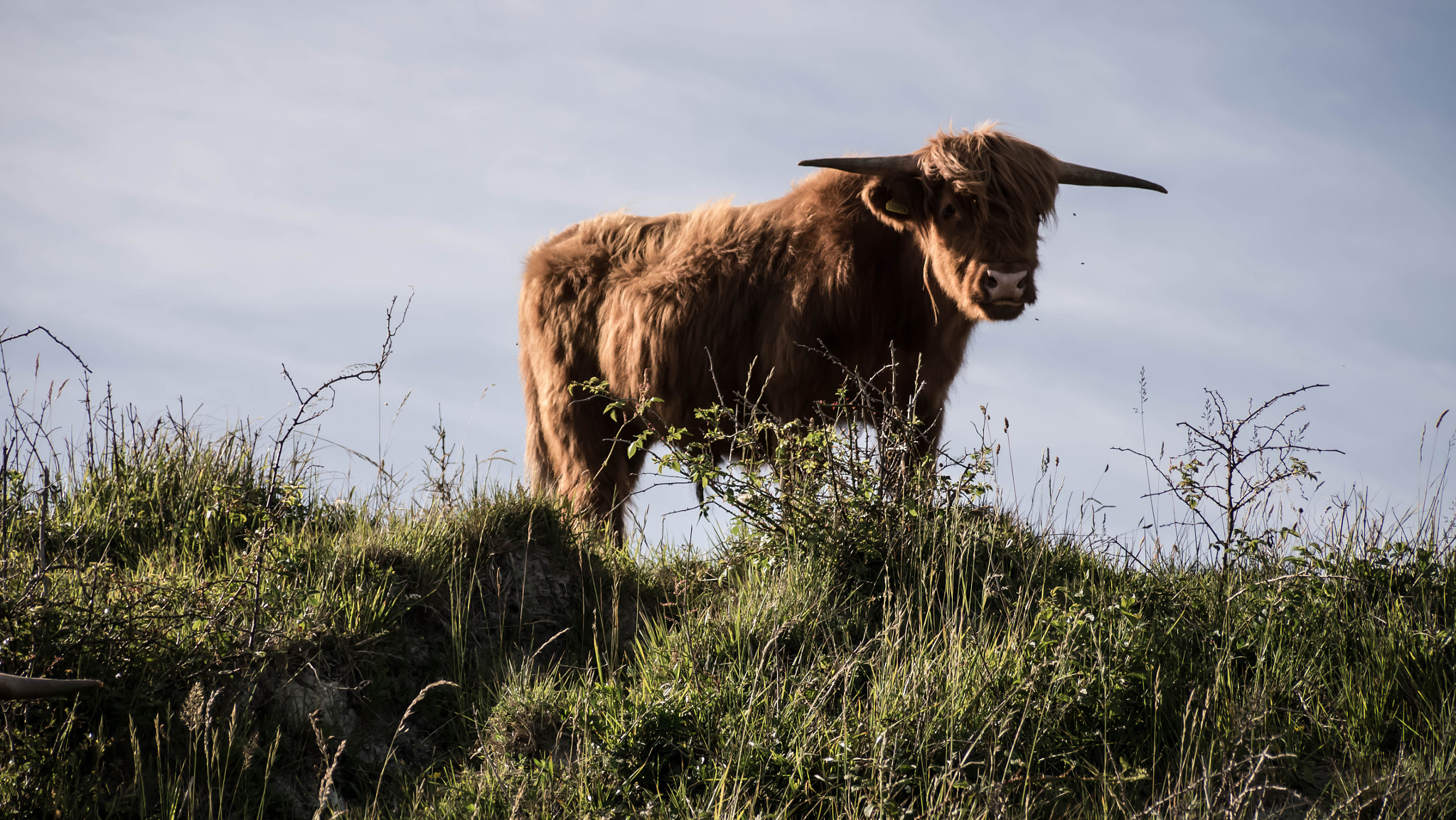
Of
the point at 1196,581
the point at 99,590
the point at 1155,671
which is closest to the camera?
the point at 1155,671

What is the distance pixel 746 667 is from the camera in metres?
3.55

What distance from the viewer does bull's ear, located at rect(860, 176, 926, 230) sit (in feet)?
18.1

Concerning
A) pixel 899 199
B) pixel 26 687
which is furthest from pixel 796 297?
pixel 26 687

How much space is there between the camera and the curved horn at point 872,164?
558 centimetres

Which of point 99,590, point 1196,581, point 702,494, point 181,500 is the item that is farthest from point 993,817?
point 181,500

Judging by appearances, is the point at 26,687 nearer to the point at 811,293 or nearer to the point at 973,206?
the point at 811,293

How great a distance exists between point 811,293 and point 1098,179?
1959mm

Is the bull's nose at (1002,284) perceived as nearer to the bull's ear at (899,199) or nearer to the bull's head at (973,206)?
the bull's head at (973,206)

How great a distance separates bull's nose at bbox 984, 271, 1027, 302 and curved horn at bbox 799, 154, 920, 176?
83cm

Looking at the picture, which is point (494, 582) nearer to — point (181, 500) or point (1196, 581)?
point (181, 500)

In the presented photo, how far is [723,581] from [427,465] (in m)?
1.62

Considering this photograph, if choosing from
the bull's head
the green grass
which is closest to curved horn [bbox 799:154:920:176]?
the bull's head

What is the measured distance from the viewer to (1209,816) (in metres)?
2.62

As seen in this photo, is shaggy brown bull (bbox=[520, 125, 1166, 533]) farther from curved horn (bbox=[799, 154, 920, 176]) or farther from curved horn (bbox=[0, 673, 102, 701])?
curved horn (bbox=[0, 673, 102, 701])
